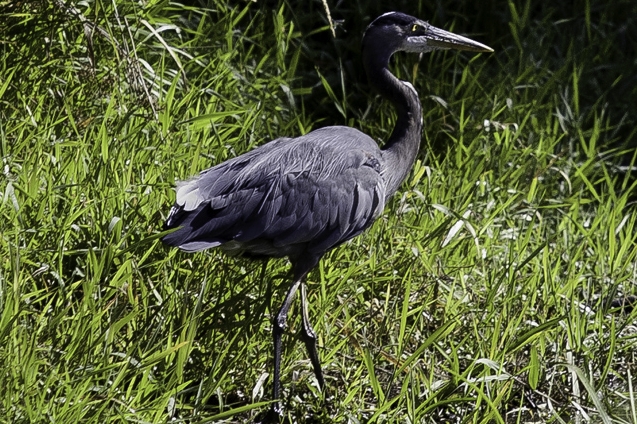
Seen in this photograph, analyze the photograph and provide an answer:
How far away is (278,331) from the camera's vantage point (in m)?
3.58

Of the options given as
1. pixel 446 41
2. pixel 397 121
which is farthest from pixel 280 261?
pixel 446 41

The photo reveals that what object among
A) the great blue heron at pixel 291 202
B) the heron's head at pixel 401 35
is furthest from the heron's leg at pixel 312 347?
the heron's head at pixel 401 35

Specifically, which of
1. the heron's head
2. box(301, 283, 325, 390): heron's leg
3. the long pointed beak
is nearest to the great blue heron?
box(301, 283, 325, 390): heron's leg

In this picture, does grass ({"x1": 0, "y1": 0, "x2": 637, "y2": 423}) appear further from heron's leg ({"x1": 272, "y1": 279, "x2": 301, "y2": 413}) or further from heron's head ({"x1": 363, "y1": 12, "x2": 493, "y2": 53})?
heron's head ({"x1": 363, "y1": 12, "x2": 493, "y2": 53})

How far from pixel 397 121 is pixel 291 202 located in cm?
72

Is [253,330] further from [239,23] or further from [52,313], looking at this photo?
[239,23]

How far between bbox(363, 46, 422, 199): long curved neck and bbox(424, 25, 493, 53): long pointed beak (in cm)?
22

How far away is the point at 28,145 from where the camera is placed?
3.92 meters

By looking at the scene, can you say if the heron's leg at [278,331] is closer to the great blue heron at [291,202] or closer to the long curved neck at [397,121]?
the great blue heron at [291,202]

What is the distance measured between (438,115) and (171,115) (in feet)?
4.87

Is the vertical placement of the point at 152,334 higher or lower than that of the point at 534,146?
higher

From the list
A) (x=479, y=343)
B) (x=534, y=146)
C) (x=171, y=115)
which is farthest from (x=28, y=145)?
→ (x=534, y=146)

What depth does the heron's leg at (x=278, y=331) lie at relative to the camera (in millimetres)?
3504

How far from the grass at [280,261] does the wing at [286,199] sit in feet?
0.64
